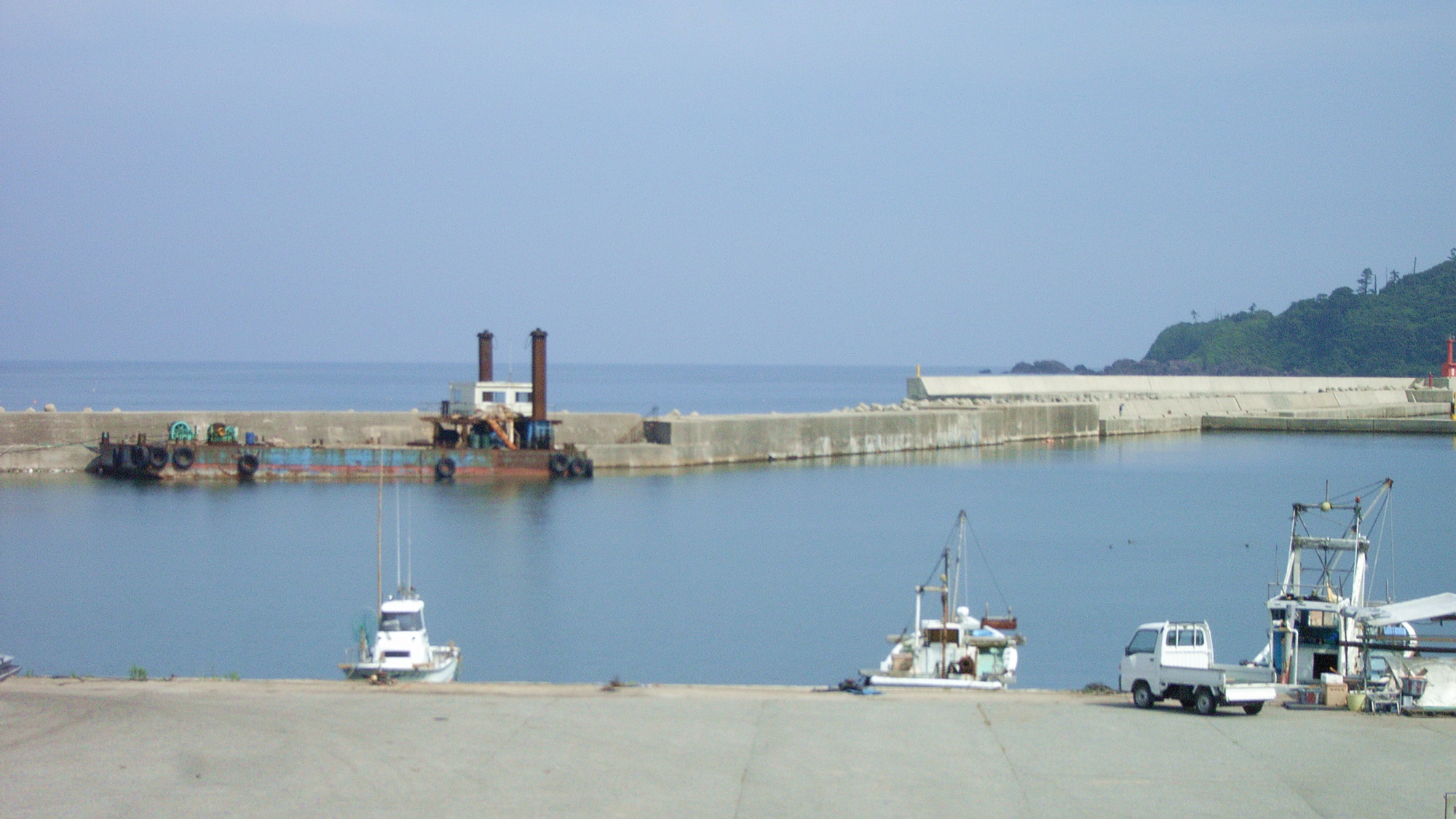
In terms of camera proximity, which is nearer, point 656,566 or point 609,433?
point 656,566

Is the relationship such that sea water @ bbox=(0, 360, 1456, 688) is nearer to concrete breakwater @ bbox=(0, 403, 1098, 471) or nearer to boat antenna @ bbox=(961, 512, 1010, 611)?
boat antenna @ bbox=(961, 512, 1010, 611)

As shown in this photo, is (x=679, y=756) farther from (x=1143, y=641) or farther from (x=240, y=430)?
(x=240, y=430)

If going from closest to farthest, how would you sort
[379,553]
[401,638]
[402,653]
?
[402,653] → [401,638] → [379,553]

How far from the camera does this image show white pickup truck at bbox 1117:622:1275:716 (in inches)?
445

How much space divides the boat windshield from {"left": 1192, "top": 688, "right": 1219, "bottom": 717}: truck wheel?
8180mm

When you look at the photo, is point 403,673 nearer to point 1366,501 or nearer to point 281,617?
point 281,617

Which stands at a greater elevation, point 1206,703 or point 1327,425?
point 1327,425

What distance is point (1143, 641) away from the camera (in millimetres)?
12359

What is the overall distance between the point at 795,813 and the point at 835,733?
213 cm

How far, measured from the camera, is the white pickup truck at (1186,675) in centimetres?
1130

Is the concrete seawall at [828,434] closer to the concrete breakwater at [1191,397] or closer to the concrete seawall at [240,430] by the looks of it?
the concrete seawall at [240,430]

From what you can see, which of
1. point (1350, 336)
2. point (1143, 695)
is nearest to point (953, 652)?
point (1143, 695)

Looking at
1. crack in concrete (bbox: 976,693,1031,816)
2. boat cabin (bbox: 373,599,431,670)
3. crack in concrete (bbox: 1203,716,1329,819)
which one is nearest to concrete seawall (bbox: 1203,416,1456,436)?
boat cabin (bbox: 373,599,431,670)

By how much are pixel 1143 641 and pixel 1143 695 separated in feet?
2.15
